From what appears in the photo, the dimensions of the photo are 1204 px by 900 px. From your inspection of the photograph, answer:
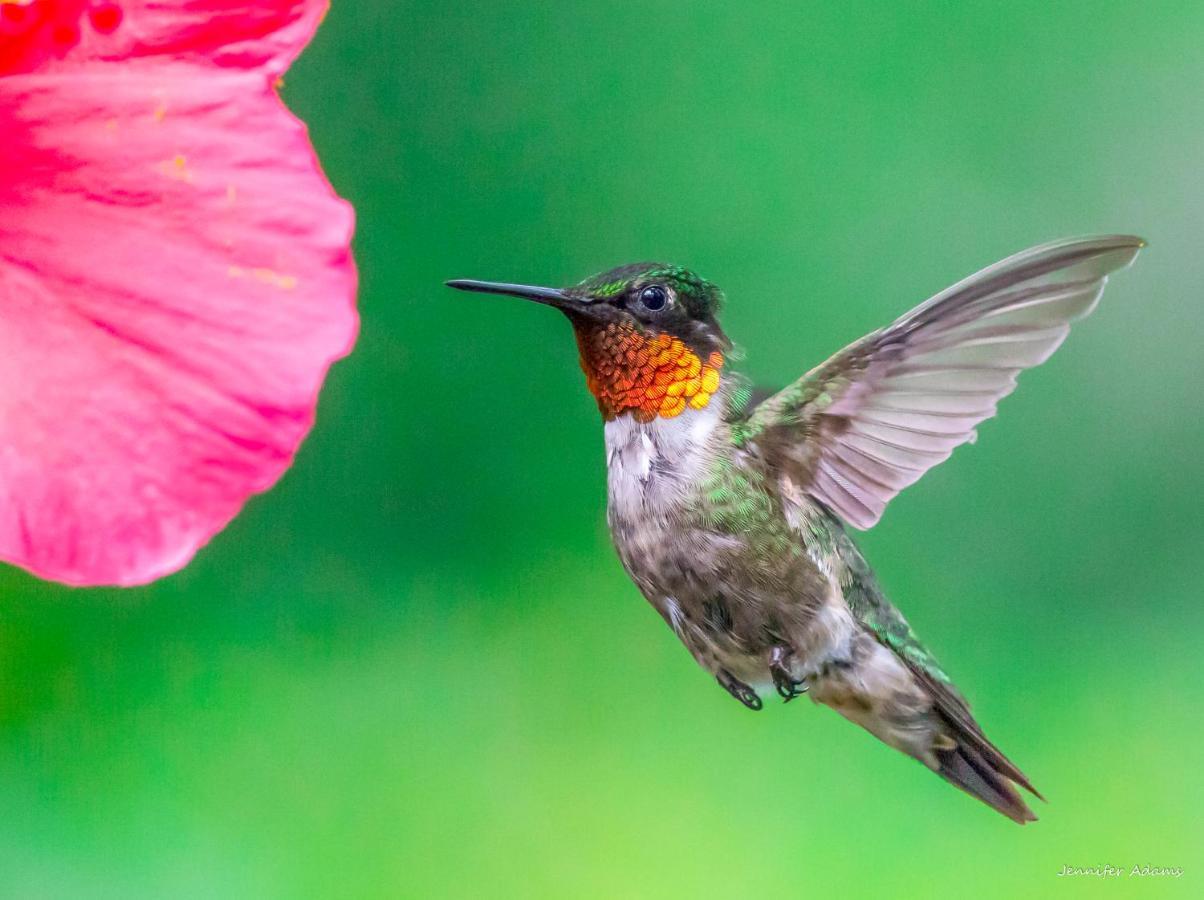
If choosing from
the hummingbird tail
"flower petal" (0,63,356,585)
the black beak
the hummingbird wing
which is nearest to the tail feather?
the hummingbird tail

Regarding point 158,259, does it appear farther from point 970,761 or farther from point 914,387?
point 970,761

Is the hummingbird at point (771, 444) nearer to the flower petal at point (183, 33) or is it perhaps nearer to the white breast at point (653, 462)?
the white breast at point (653, 462)

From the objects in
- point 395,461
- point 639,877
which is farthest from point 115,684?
point 639,877

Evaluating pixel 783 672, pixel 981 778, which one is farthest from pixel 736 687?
pixel 981 778

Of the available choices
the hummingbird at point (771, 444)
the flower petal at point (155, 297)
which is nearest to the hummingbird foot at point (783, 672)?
the hummingbird at point (771, 444)

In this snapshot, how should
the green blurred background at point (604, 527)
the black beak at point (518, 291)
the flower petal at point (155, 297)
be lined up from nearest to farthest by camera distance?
the flower petal at point (155, 297) → the black beak at point (518, 291) → the green blurred background at point (604, 527)

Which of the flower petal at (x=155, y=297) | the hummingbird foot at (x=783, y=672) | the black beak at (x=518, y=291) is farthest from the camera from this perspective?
the hummingbird foot at (x=783, y=672)

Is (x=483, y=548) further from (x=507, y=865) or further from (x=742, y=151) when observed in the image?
(x=742, y=151)
